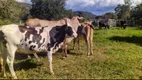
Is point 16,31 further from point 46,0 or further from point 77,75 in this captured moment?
point 46,0

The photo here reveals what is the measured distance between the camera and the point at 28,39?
9898 mm

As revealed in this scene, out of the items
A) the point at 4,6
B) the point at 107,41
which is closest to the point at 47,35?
the point at 107,41

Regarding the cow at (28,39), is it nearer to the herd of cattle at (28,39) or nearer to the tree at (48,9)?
the herd of cattle at (28,39)

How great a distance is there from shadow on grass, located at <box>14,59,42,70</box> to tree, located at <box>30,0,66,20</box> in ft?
183

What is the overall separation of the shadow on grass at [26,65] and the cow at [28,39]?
51.6 inches

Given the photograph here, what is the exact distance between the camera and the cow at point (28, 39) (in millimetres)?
9516

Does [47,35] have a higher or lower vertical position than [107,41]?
higher

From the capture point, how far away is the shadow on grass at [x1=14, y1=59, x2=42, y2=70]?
11279 millimetres

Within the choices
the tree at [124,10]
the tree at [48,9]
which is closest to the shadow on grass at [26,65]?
the tree at [48,9]

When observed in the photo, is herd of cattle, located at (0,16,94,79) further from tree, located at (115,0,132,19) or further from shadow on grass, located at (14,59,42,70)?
tree, located at (115,0,132,19)

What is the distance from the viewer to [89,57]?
44.4ft

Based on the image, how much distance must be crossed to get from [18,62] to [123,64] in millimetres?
4472

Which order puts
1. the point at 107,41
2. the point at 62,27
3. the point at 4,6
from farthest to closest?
1. the point at 4,6
2. the point at 107,41
3. the point at 62,27

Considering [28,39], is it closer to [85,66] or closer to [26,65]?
[26,65]
